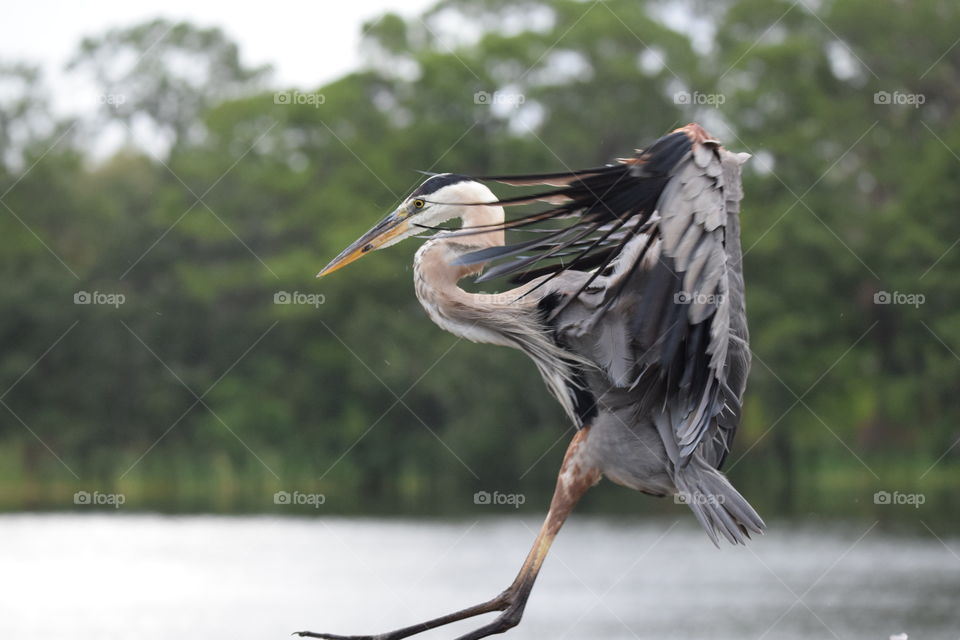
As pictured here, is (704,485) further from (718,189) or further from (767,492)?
(767,492)

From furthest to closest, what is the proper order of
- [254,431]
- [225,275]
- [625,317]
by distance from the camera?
[225,275] < [254,431] < [625,317]

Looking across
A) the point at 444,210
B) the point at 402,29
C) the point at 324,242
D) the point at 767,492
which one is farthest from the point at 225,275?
the point at 444,210

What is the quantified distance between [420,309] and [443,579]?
14300 mm

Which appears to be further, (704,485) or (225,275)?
(225,275)

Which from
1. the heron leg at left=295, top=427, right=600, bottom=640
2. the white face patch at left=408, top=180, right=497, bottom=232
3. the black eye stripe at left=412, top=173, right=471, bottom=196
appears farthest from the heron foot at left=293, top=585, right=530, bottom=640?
the black eye stripe at left=412, top=173, right=471, bottom=196

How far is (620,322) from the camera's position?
23.3 feet

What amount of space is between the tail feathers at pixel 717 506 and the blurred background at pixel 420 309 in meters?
→ 17.3

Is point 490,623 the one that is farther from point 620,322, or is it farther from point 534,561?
point 620,322

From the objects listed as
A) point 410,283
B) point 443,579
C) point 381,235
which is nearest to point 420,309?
point 410,283

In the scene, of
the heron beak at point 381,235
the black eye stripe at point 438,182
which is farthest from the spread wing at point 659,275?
the heron beak at point 381,235

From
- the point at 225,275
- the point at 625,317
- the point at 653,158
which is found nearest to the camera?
the point at 653,158

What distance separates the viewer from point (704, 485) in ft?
23.3

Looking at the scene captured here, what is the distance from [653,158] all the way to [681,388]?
130 centimetres

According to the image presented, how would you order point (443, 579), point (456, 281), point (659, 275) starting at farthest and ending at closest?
1. point (443, 579)
2. point (456, 281)
3. point (659, 275)
